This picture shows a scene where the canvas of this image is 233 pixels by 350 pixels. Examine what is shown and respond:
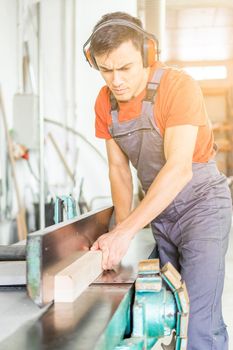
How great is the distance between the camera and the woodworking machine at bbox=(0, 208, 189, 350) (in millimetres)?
815

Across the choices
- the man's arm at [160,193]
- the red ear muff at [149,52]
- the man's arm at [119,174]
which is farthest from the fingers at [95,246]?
the red ear muff at [149,52]

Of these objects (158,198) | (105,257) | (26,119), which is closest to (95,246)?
(105,257)

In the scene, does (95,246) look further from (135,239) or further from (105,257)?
(135,239)

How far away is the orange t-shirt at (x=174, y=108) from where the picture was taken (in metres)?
1.53

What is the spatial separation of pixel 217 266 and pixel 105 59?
74cm

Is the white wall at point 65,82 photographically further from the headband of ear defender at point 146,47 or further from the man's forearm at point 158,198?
the man's forearm at point 158,198

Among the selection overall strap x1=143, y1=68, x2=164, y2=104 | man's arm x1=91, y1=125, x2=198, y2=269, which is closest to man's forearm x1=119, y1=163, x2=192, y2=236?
man's arm x1=91, y1=125, x2=198, y2=269

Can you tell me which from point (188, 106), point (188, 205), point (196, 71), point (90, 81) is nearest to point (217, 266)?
point (188, 205)

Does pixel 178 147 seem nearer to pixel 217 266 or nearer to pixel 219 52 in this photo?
pixel 217 266

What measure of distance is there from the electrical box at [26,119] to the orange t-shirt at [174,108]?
2.67m

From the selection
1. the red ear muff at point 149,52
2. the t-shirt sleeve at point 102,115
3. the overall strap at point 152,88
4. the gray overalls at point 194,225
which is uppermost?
the red ear muff at point 149,52

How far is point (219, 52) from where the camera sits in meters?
10.0

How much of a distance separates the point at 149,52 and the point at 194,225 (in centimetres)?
59

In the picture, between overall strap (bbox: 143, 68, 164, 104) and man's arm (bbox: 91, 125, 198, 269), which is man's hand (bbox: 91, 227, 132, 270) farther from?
overall strap (bbox: 143, 68, 164, 104)
